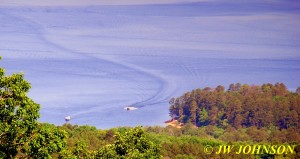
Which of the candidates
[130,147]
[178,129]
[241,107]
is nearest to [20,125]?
[130,147]

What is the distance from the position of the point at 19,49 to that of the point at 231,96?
1954 cm

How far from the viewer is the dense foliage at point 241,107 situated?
43.6 m

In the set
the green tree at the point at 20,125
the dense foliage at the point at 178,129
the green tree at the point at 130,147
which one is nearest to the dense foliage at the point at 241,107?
the dense foliage at the point at 178,129

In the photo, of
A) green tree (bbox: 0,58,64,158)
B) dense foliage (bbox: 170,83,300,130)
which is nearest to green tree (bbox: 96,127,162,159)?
green tree (bbox: 0,58,64,158)

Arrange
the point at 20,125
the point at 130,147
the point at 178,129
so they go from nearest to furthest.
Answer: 1. the point at 20,125
2. the point at 130,147
3. the point at 178,129

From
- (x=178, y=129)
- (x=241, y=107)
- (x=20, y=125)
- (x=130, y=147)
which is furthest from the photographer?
(x=241, y=107)

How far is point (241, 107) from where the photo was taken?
152 feet

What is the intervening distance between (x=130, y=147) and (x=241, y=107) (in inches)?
1419

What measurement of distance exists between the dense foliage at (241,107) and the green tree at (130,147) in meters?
31.7

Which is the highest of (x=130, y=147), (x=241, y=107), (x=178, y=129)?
(x=241, y=107)

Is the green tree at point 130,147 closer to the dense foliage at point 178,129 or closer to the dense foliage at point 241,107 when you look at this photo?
the dense foliage at point 178,129

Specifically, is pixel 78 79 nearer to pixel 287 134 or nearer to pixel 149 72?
pixel 149 72

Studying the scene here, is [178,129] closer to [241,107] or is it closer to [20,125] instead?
[241,107]

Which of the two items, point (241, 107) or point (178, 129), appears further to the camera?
point (241, 107)
